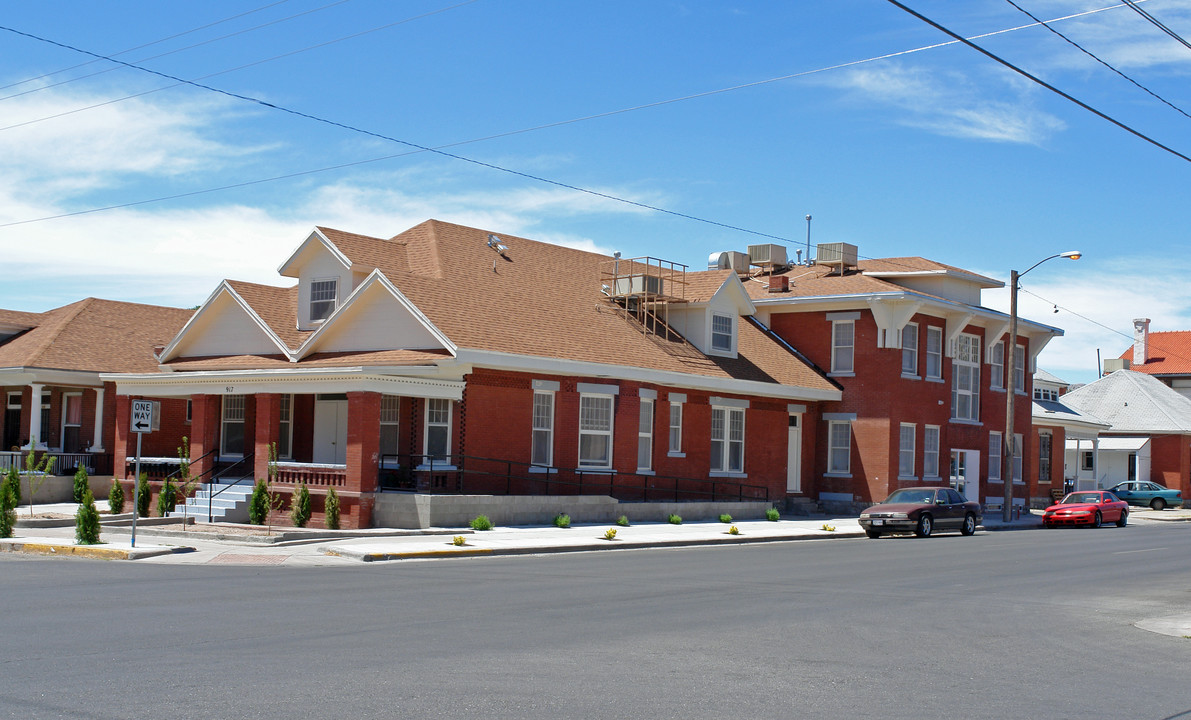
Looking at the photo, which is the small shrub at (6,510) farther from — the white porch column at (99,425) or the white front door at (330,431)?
the white porch column at (99,425)

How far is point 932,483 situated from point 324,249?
75.2 feet

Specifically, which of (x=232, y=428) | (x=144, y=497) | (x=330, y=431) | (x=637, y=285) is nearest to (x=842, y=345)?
(x=637, y=285)

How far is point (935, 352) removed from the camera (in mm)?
41469

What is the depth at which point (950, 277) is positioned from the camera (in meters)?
41.5

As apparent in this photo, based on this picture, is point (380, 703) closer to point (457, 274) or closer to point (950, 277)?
point (457, 274)

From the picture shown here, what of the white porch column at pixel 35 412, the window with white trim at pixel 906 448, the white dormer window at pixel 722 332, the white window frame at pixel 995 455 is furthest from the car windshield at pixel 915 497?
the white porch column at pixel 35 412

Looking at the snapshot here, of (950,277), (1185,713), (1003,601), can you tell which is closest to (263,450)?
(1003,601)

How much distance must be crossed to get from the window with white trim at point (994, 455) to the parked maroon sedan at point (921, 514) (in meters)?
12.8

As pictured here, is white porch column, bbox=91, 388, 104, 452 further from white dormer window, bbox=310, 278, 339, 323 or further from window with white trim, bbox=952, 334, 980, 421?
window with white trim, bbox=952, 334, 980, 421

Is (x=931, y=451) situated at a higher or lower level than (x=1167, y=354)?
lower

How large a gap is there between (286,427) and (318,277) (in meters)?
4.39

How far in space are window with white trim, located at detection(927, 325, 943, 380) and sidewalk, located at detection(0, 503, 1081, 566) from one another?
13154mm

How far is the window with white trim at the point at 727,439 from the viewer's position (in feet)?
118

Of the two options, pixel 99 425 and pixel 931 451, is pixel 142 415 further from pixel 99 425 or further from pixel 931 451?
pixel 931 451
